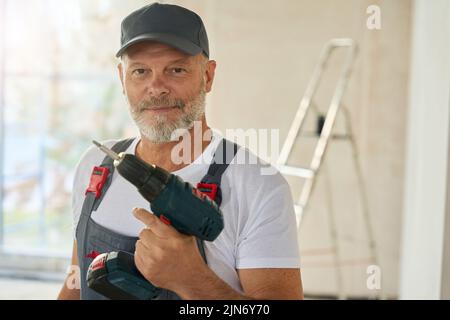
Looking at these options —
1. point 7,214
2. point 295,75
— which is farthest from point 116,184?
point 7,214

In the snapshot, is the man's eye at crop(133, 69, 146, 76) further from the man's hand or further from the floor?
the floor

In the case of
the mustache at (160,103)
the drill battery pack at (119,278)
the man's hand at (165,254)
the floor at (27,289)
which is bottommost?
the floor at (27,289)

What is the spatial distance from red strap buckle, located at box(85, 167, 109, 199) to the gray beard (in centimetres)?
11

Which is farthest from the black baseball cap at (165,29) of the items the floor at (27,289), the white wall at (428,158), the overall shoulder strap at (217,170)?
the floor at (27,289)

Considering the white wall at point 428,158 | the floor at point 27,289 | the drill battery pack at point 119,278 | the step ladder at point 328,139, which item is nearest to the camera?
the drill battery pack at point 119,278

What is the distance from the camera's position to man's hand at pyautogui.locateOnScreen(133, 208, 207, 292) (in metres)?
0.84

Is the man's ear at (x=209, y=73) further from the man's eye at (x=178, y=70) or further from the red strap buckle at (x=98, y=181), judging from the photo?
the red strap buckle at (x=98, y=181)

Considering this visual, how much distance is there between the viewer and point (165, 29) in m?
0.93

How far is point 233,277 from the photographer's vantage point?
96 centimetres

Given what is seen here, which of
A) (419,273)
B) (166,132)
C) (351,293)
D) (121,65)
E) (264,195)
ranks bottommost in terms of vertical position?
(351,293)

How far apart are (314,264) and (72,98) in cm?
148

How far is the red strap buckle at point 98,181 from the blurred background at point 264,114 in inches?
52.2

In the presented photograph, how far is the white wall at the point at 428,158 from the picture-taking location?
1.44 m
